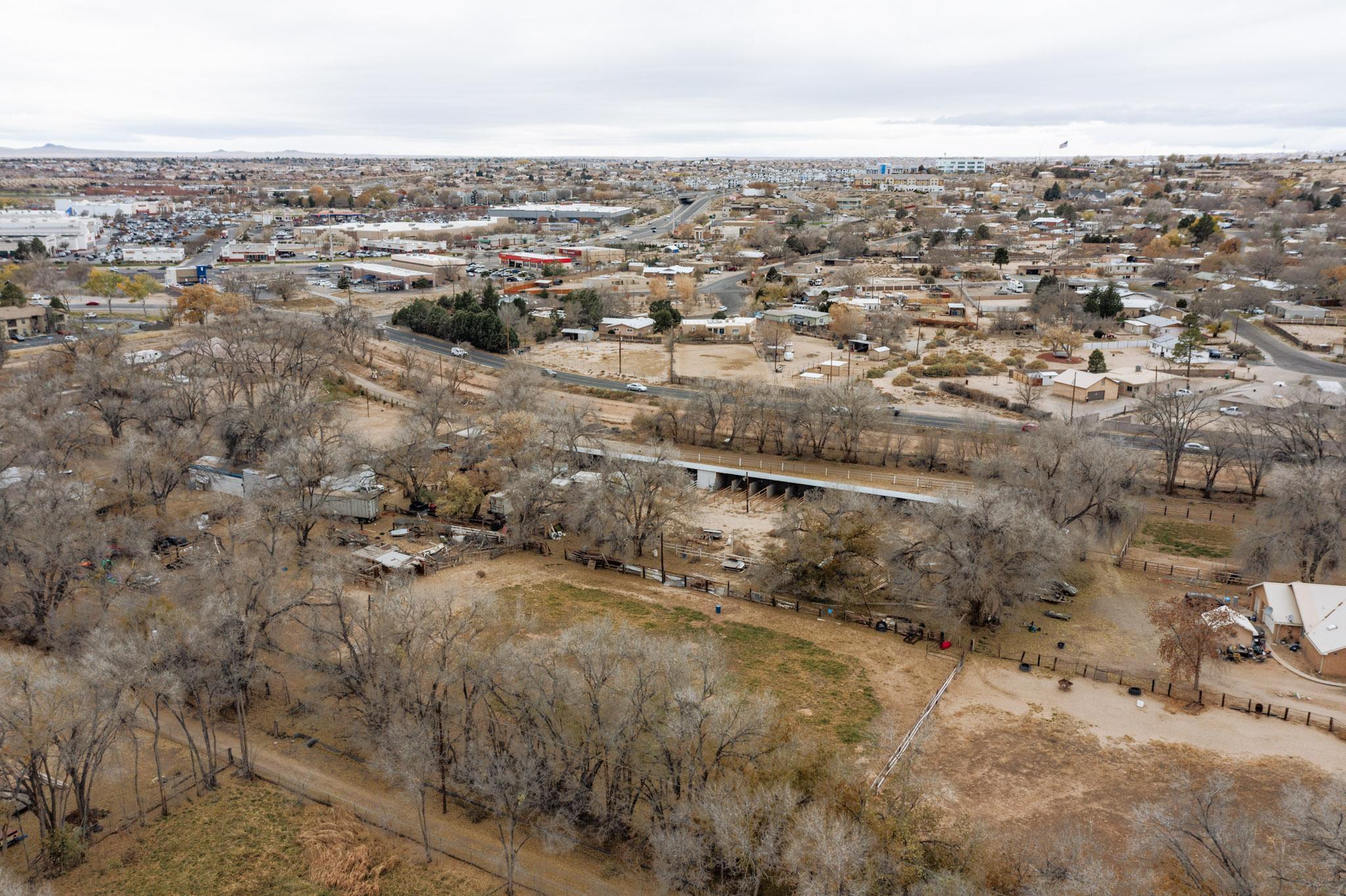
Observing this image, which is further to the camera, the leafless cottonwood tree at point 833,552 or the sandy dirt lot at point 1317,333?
the sandy dirt lot at point 1317,333

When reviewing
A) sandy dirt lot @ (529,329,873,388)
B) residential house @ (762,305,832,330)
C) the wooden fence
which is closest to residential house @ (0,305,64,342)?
sandy dirt lot @ (529,329,873,388)

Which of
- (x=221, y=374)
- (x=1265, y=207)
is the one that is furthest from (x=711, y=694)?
(x=1265, y=207)

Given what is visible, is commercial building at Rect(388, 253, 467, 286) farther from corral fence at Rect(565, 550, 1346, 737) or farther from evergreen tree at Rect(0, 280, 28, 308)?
corral fence at Rect(565, 550, 1346, 737)

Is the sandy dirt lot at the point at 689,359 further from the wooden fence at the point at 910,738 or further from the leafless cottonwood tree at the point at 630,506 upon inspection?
the wooden fence at the point at 910,738

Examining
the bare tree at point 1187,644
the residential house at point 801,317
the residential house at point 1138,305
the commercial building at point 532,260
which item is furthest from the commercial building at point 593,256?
the bare tree at point 1187,644

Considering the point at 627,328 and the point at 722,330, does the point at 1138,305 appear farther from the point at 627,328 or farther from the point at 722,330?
the point at 627,328
